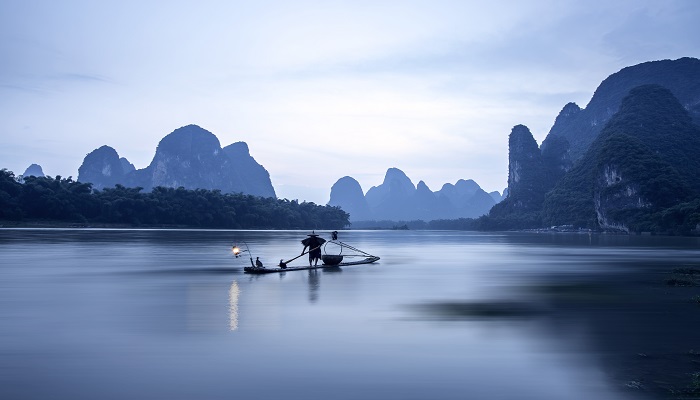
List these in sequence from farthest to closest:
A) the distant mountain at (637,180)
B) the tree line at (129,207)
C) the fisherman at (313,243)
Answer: the distant mountain at (637,180)
the tree line at (129,207)
the fisherman at (313,243)

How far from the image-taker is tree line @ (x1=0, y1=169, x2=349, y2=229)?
365ft

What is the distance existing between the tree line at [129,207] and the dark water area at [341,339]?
316 feet

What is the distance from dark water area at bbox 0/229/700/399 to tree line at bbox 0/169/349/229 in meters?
96.4

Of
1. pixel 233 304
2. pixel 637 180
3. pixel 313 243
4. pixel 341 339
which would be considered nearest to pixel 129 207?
pixel 313 243

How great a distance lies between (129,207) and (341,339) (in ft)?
423

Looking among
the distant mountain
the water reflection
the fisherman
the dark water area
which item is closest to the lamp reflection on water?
the dark water area

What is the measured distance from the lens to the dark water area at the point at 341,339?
29.9 feet

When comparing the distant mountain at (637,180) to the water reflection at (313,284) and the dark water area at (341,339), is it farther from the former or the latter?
the dark water area at (341,339)

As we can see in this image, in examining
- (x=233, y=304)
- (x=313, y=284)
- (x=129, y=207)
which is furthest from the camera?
(x=129, y=207)

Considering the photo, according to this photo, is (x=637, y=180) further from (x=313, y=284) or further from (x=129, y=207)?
Result: (x=313, y=284)

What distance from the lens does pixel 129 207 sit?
132 meters

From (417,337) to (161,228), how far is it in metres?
141

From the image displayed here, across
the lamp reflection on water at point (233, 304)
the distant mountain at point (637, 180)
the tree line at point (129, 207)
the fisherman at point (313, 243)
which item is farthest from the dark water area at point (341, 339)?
the distant mountain at point (637, 180)

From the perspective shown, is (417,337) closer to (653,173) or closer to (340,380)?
(340,380)
